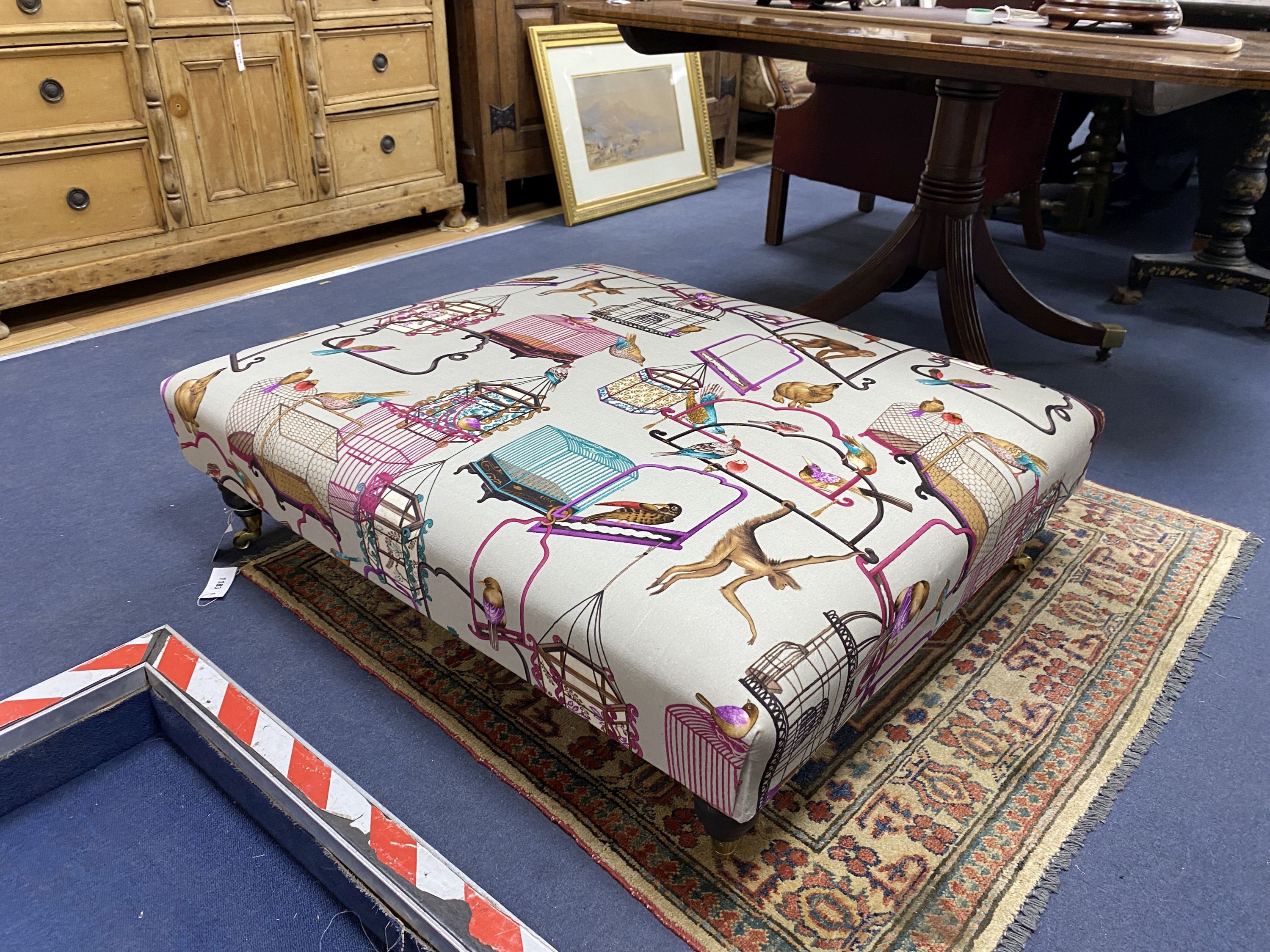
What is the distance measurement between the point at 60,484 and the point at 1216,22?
9.52 ft

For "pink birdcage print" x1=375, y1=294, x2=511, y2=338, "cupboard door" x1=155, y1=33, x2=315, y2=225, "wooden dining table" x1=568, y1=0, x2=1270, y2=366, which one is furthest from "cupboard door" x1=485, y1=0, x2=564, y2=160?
"pink birdcage print" x1=375, y1=294, x2=511, y2=338

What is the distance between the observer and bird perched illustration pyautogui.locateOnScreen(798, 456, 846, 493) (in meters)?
0.93

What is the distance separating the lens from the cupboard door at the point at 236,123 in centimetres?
221

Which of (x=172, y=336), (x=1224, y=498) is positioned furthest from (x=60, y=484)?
(x=1224, y=498)

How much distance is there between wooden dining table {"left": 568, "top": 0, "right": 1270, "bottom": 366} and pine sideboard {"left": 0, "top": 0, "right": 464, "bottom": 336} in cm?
94

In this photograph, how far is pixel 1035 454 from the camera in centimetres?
105

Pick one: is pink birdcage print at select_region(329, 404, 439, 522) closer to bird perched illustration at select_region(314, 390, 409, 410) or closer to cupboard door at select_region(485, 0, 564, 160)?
bird perched illustration at select_region(314, 390, 409, 410)

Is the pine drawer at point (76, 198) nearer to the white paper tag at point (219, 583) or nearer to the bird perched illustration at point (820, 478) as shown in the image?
the white paper tag at point (219, 583)

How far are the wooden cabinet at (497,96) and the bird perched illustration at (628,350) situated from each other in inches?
76.4

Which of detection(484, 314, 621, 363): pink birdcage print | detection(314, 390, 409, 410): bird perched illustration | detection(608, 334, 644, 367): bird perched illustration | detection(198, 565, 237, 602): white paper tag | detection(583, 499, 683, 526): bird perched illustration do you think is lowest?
detection(198, 565, 237, 602): white paper tag

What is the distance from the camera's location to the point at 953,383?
1156mm

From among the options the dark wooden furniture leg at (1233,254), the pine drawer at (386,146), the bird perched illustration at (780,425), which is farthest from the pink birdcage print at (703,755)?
the pine drawer at (386,146)

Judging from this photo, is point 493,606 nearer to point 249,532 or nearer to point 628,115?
point 249,532

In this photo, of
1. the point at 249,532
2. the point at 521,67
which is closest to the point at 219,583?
the point at 249,532
